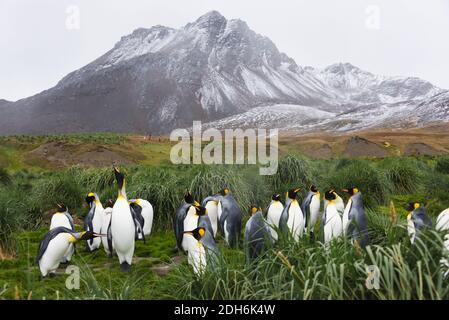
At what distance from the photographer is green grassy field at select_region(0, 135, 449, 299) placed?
4.32 m

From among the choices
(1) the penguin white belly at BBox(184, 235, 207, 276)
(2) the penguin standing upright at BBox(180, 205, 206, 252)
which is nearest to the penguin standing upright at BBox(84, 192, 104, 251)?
(2) the penguin standing upright at BBox(180, 205, 206, 252)

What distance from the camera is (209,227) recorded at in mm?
7039

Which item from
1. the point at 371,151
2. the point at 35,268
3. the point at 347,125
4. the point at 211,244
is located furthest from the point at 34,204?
the point at 347,125

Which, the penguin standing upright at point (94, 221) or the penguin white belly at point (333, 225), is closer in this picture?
the penguin white belly at point (333, 225)

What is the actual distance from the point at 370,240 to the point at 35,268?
525 centimetres

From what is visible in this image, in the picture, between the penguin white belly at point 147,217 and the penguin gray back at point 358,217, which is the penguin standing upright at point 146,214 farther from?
the penguin gray back at point 358,217

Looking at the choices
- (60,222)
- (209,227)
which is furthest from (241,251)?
(60,222)

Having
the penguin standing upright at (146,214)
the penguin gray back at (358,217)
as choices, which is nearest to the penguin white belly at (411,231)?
the penguin gray back at (358,217)

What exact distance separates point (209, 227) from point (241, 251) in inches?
56.9

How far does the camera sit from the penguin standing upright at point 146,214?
→ 32.5 ft

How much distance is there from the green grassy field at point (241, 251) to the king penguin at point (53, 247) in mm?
207

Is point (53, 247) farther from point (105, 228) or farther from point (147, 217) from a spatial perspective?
point (147, 217)

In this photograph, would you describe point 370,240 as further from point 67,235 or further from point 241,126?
point 241,126

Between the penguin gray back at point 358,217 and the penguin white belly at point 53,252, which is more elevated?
the penguin gray back at point 358,217
